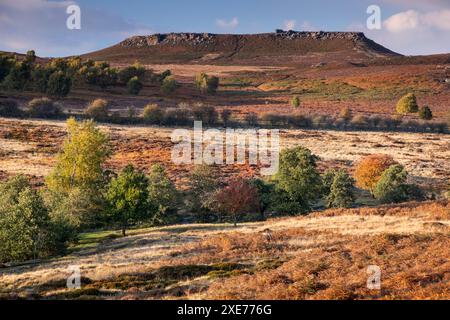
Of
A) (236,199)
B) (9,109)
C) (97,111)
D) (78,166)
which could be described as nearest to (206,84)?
(97,111)

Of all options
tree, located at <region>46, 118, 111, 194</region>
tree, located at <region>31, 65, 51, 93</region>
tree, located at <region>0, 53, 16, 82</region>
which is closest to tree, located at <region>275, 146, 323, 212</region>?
tree, located at <region>46, 118, 111, 194</region>

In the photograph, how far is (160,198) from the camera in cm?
5703

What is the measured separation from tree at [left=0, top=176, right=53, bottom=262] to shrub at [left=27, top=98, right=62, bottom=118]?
82458mm

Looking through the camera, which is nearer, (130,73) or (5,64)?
(5,64)

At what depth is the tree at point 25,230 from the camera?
132 ft

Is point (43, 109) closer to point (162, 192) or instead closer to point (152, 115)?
point (152, 115)

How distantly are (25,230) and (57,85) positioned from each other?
352 ft

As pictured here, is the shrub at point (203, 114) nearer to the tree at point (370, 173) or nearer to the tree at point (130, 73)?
the tree at point (130, 73)

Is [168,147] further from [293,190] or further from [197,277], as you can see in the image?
[197,277]

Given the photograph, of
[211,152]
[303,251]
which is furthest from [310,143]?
[303,251]

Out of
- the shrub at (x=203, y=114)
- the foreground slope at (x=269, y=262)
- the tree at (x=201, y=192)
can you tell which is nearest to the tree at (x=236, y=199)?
the foreground slope at (x=269, y=262)

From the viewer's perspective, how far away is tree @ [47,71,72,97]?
138625 mm

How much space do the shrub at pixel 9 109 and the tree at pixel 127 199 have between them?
75390 mm
